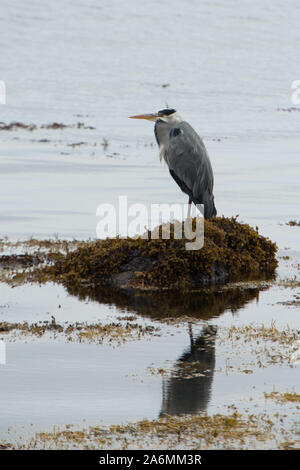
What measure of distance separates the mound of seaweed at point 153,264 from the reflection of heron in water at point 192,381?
2668mm

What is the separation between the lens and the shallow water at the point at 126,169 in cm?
819

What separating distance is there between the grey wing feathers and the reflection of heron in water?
4.92 m

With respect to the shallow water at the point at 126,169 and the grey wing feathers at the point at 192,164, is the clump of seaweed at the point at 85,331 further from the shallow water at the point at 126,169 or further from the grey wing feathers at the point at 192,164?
the grey wing feathers at the point at 192,164

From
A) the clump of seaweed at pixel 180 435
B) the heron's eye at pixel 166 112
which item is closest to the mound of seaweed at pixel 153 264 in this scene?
the heron's eye at pixel 166 112

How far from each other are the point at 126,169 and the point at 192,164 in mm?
11407

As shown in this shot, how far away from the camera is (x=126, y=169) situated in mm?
25844

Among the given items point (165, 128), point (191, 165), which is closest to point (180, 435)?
point (191, 165)

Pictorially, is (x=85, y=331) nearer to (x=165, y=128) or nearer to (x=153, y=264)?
(x=153, y=264)

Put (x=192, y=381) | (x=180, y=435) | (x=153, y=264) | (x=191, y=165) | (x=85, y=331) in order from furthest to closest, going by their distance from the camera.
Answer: (x=191, y=165) < (x=153, y=264) < (x=85, y=331) < (x=192, y=381) < (x=180, y=435)

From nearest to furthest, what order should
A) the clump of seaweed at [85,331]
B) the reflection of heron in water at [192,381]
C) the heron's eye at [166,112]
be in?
the reflection of heron in water at [192,381] → the clump of seaweed at [85,331] → the heron's eye at [166,112]

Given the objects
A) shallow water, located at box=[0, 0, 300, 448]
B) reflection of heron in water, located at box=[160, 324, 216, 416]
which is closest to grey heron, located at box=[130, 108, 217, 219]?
shallow water, located at box=[0, 0, 300, 448]

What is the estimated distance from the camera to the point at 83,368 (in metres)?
8.77

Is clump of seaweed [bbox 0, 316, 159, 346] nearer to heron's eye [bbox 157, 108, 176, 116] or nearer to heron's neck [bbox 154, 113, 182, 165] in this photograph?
heron's neck [bbox 154, 113, 182, 165]

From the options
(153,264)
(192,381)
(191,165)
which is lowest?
(192,381)
